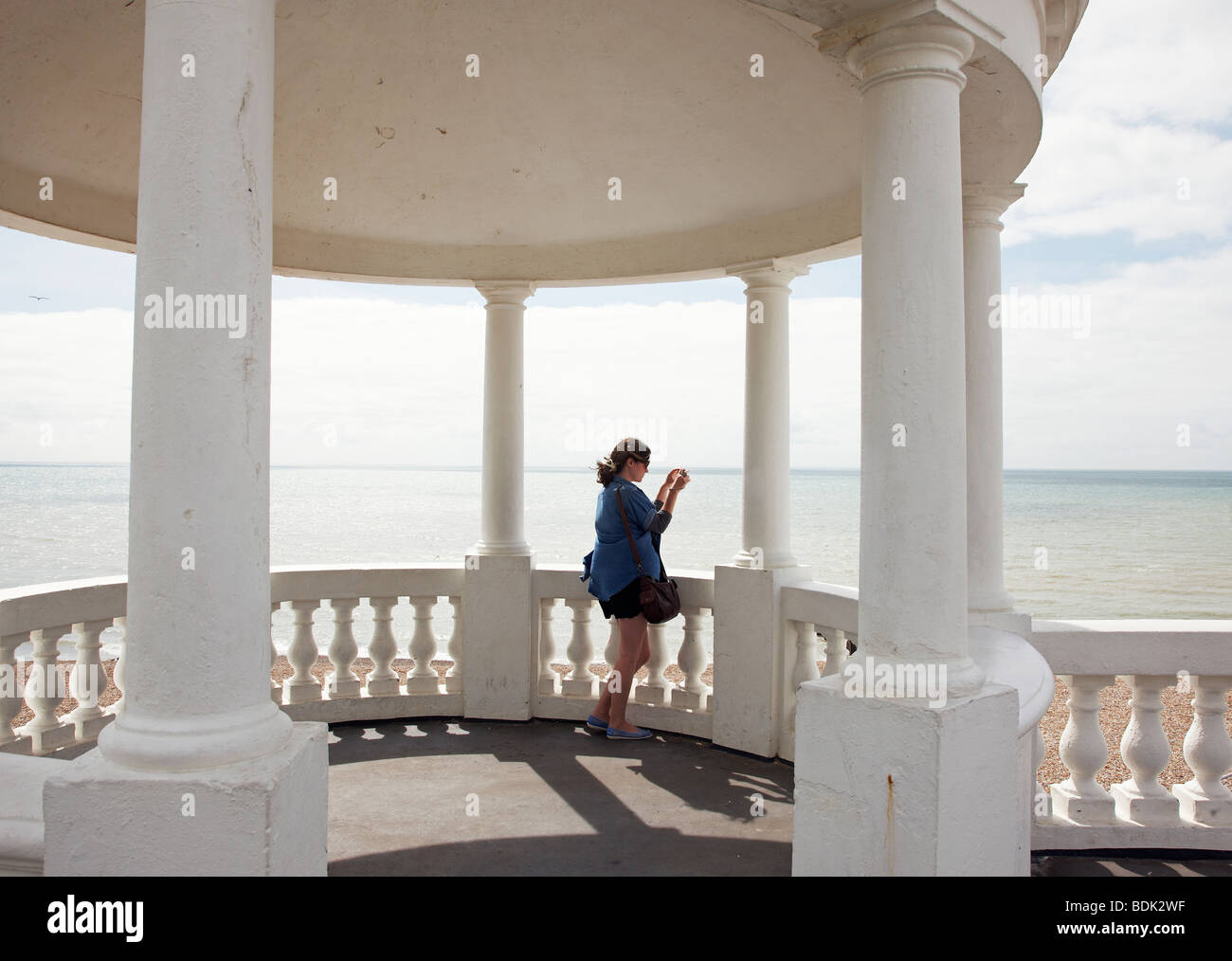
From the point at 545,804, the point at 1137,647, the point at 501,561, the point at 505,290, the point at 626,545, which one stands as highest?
the point at 505,290

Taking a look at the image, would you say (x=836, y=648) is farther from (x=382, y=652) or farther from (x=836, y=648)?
(x=382, y=652)

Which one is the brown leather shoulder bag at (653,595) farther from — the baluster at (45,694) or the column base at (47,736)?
the column base at (47,736)

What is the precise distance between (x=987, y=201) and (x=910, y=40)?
248 centimetres

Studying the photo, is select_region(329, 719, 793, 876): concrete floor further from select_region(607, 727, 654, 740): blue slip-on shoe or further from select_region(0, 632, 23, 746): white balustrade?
select_region(0, 632, 23, 746): white balustrade

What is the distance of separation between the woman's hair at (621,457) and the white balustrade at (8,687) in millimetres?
4372

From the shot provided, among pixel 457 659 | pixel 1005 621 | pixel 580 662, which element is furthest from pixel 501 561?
pixel 1005 621

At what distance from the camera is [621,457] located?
740cm

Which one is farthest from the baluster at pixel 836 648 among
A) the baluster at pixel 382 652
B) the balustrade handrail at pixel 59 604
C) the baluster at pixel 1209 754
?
the balustrade handrail at pixel 59 604

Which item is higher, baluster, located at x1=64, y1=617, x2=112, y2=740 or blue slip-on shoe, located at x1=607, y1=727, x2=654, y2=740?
baluster, located at x1=64, y1=617, x2=112, y2=740

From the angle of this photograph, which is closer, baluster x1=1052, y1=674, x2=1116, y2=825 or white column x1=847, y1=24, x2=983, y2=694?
white column x1=847, y1=24, x2=983, y2=694

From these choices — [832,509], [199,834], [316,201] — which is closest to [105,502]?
[832,509]

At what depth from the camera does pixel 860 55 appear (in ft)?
12.9

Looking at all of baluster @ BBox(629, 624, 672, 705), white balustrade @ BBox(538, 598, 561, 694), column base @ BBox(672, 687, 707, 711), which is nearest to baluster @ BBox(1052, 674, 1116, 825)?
column base @ BBox(672, 687, 707, 711)

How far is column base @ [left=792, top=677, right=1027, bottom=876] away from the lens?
11.8 feet
